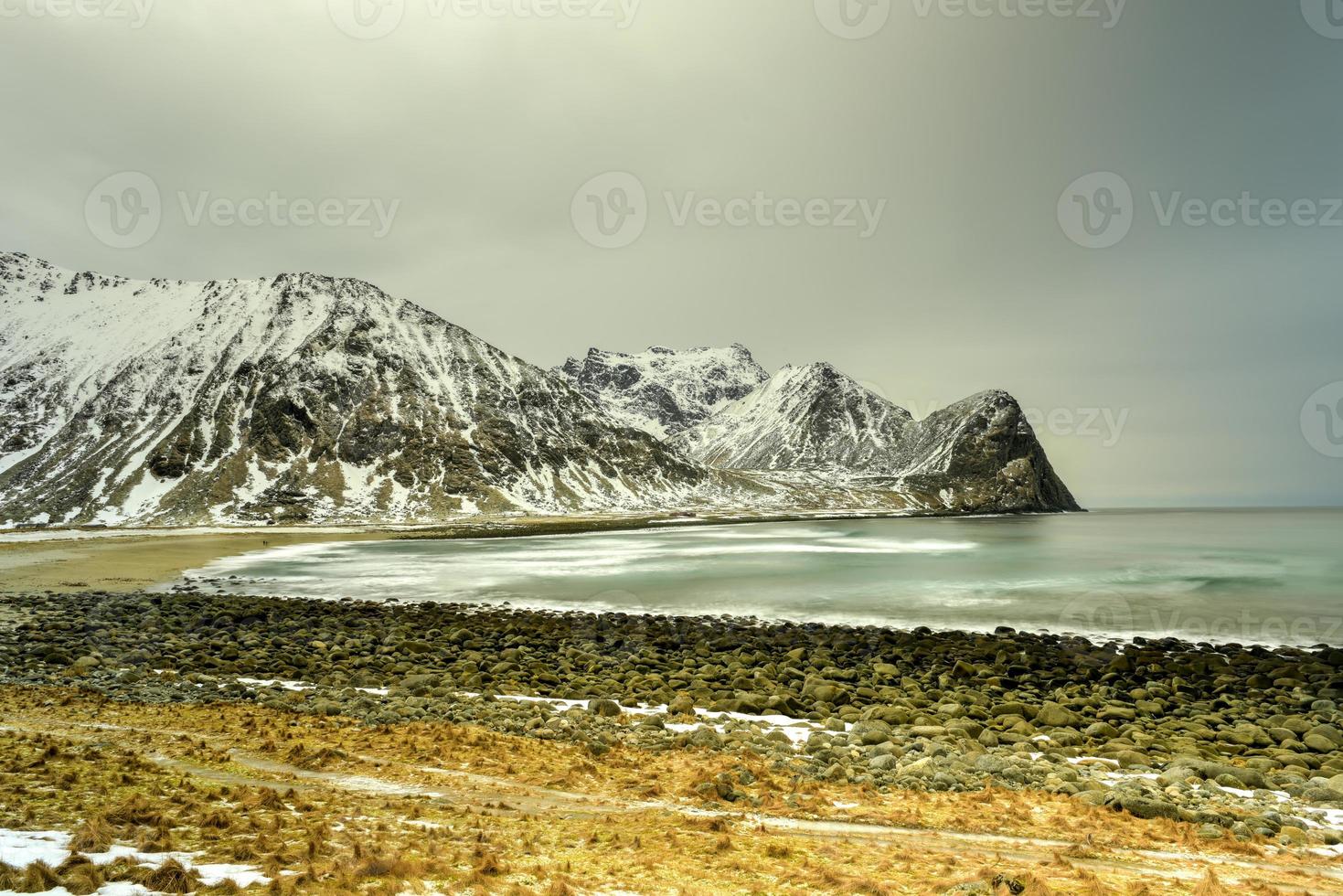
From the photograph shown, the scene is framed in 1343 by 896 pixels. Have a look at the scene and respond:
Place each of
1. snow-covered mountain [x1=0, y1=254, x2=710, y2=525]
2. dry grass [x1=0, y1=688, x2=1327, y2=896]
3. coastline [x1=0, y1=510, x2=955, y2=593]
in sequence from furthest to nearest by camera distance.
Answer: snow-covered mountain [x1=0, y1=254, x2=710, y2=525], coastline [x1=0, y1=510, x2=955, y2=593], dry grass [x1=0, y1=688, x2=1327, y2=896]

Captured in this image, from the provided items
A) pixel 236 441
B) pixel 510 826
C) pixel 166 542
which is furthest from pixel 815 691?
pixel 236 441

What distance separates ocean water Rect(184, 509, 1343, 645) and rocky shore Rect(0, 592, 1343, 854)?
5.91 m

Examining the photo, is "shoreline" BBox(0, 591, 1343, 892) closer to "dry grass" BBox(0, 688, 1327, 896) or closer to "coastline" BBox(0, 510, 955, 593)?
"dry grass" BBox(0, 688, 1327, 896)

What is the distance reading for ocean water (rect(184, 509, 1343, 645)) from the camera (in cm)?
3784

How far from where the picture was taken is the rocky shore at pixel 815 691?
13.0 metres

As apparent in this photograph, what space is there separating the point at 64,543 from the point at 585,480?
125463 mm

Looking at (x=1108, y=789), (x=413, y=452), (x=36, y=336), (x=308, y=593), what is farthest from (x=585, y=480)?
(x=1108, y=789)

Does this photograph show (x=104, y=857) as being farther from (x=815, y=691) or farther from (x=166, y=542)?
(x=166, y=542)

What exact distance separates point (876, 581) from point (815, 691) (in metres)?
34.7

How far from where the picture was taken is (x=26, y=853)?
7.01 metres

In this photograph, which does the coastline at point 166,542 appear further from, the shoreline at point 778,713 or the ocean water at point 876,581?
the shoreline at point 778,713

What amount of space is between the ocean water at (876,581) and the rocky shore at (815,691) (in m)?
5.91

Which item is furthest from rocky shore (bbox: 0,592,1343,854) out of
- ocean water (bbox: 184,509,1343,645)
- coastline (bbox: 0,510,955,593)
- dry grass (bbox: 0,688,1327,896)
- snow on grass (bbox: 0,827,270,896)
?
coastline (bbox: 0,510,955,593)

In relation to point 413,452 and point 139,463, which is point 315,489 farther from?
point 139,463
